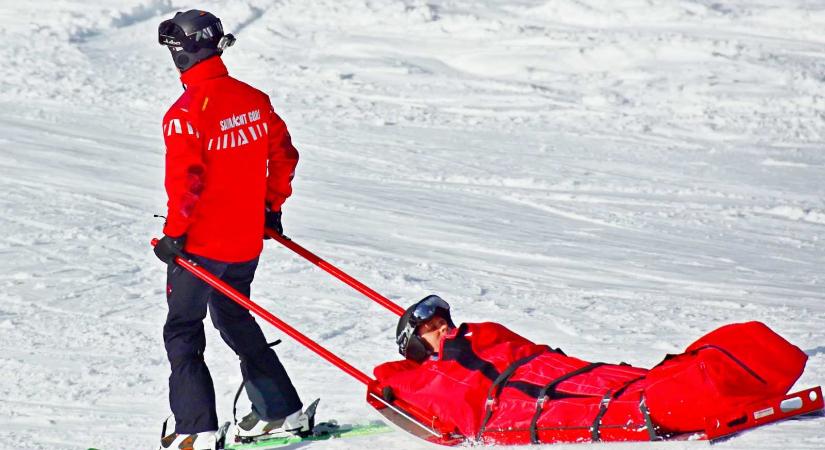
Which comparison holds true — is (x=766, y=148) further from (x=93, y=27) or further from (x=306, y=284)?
(x=93, y=27)

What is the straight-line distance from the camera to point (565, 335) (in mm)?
6426

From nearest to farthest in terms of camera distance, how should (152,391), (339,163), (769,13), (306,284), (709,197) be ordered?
(152,391), (306,284), (709,197), (339,163), (769,13)

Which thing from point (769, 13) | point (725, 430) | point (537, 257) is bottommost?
point (537, 257)

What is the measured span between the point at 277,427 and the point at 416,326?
848 mm

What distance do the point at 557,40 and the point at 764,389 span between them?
1283 cm

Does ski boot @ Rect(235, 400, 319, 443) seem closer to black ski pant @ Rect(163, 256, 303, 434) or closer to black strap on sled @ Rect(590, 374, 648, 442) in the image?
black ski pant @ Rect(163, 256, 303, 434)

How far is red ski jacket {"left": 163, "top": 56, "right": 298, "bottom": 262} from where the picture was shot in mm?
4059

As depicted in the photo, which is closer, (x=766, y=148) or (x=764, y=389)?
(x=764, y=389)

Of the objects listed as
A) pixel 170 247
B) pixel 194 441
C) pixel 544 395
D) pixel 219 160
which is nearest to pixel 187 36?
pixel 219 160

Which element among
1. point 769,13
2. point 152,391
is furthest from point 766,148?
point 152,391

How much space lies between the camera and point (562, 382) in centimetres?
402

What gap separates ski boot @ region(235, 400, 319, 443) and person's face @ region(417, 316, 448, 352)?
0.66 metres

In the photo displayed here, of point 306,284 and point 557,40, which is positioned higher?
point 557,40

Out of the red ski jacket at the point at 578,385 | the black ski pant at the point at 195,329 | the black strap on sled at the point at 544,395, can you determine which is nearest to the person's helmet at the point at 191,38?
the black ski pant at the point at 195,329
